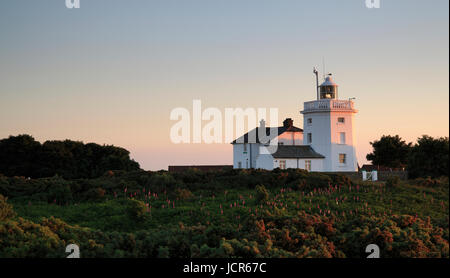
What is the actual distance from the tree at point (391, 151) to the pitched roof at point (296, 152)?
1898 centimetres

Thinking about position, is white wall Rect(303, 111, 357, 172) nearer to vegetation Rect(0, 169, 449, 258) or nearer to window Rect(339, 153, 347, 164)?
window Rect(339, 153, 347, 164)

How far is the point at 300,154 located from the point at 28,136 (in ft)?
83.6

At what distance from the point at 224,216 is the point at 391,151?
52404mm

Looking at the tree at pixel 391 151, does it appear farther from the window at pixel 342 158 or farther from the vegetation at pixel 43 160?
the vegetation at pixel 43 160

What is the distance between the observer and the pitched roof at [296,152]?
49219 mm

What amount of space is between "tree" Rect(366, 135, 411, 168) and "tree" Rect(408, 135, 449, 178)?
19.1m

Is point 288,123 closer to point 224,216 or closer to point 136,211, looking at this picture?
point 224,216

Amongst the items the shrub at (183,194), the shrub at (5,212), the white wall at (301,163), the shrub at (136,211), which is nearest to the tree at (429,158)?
the white wall at (301,163)

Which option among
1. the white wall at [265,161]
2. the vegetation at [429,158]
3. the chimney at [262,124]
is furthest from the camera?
the chimney at [262,124]

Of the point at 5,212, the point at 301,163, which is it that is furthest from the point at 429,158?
the point at 5,212
